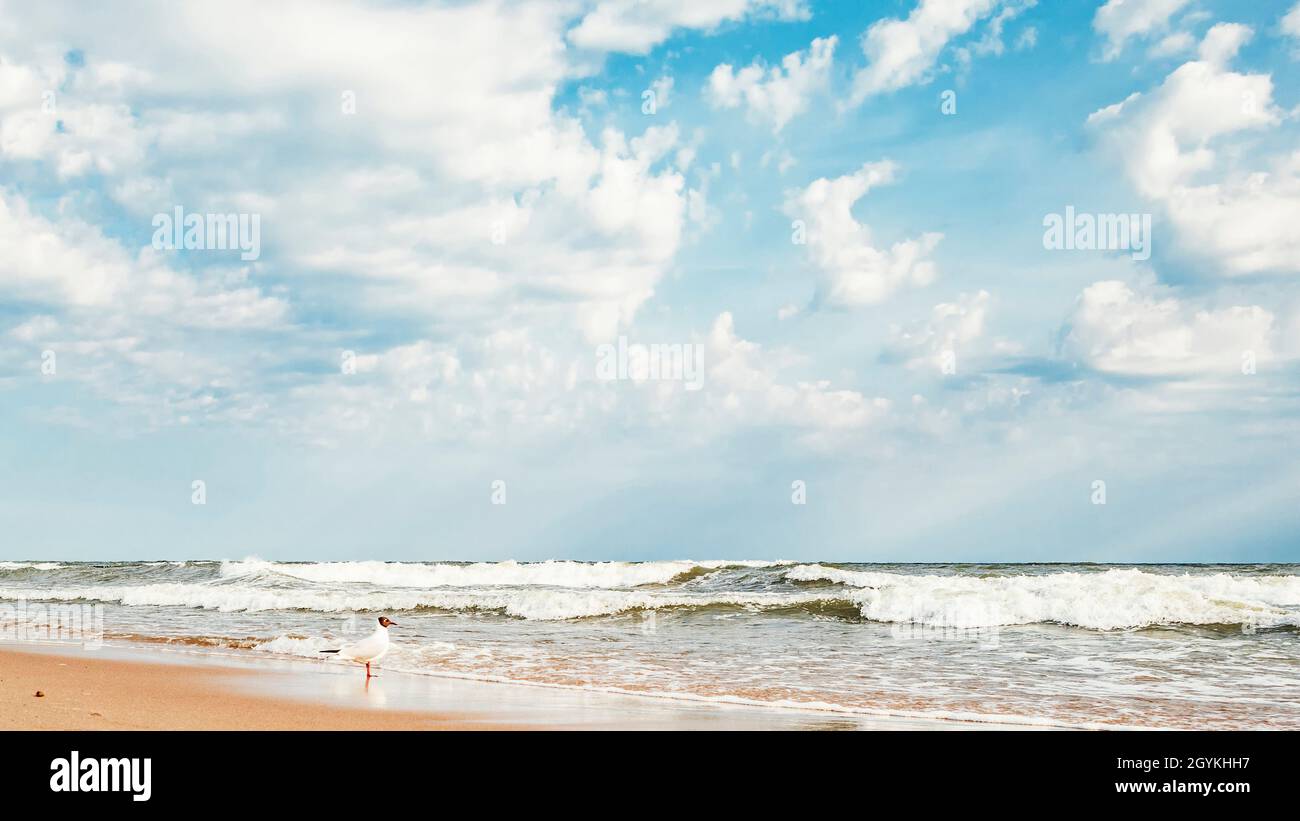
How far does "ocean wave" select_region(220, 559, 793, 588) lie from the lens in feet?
134

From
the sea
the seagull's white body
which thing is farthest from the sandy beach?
the sea

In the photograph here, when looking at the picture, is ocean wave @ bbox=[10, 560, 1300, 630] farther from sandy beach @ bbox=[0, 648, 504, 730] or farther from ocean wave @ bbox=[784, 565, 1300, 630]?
sandy beach @ bbox=[0, 648, 504, 730]

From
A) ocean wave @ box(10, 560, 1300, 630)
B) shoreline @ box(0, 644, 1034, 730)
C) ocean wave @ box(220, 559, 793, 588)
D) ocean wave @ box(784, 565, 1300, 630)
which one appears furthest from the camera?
ocean wave @ box(220, 559, 793, 588)

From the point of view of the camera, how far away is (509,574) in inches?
1821

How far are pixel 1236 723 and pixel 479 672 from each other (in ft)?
29.9

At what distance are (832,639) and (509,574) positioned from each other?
101ft

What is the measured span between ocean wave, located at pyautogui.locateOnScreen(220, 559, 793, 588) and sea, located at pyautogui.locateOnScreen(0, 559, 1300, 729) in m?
7.40

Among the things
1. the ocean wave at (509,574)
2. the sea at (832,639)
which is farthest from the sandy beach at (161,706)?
the ocean wave at (509,574)

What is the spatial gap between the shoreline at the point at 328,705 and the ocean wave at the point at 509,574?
2796 centimetres

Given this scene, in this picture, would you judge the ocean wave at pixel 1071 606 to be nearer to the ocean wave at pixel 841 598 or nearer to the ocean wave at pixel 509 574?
the ocean wave at pixel 841 598

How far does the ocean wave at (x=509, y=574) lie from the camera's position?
134 feet
